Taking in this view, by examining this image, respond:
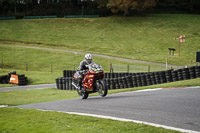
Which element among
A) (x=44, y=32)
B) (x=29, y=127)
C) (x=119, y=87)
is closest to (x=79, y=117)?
(x=29, y=127)

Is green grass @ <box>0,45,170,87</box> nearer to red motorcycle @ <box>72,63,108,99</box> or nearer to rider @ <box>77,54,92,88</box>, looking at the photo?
rider @ <box>77,54,92,88</box>

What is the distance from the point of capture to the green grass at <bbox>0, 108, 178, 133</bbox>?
7.67m

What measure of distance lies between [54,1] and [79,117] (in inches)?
3423

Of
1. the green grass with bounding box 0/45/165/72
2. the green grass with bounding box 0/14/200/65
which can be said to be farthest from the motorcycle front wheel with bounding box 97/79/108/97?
the green grass with bounding box 0/14/200/65

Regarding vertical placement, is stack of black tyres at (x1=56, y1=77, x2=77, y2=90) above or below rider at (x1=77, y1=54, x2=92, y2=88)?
below

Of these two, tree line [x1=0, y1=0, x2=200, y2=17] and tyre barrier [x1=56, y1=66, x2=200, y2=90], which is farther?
tree line [x1=0, y1=0, x2=200, y2=17]

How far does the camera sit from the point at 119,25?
7719 centimetres

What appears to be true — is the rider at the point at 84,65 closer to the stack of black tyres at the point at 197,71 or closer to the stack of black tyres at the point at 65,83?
the stack of black tyres at the point at 197,71

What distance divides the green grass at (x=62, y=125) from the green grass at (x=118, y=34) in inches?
1575

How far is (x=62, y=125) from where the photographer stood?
8.48 metres

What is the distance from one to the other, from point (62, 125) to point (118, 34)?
209ft

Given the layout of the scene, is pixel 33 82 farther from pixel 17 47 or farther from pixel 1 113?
pixel 17 47

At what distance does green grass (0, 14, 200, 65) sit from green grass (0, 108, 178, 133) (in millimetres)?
40002

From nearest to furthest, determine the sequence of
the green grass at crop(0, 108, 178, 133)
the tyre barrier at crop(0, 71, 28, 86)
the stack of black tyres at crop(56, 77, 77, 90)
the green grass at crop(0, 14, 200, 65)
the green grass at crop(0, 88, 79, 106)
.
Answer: the green grass at crop(0, 108, 178, 133) → the green grass at crop(0, 88, 79, 106) → the stack of black tyres at crop(56, 77, 77, 90) → the tyre barrier at crop(0, 71, 28, 86) → the green grass at crop(0, 14, 200, 65)
